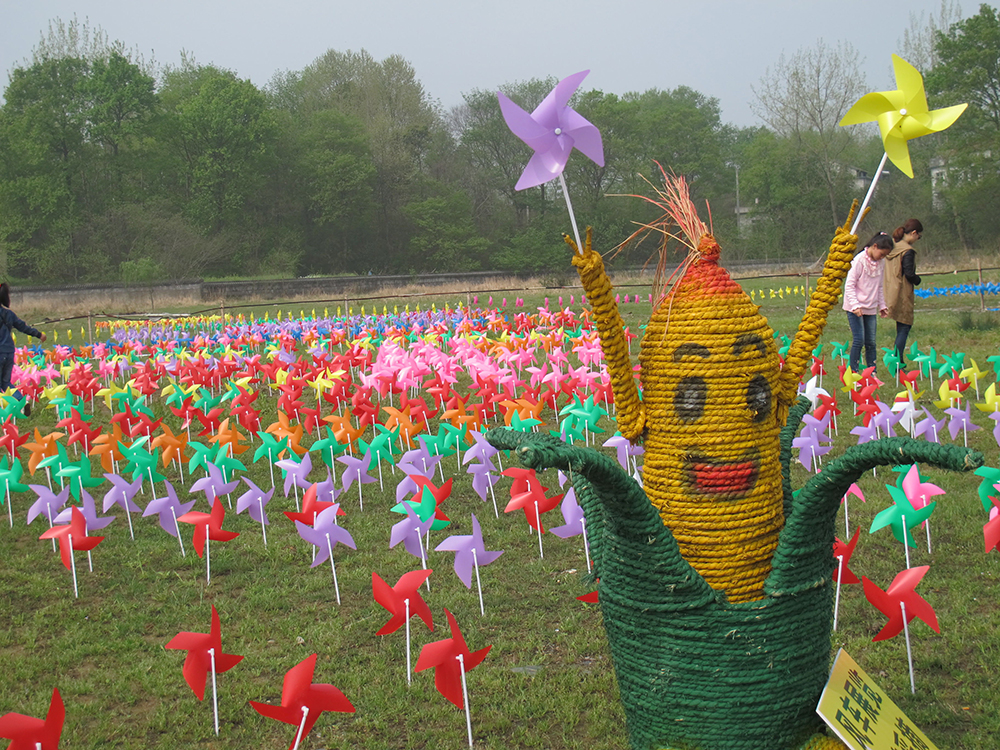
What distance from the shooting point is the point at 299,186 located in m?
41.5

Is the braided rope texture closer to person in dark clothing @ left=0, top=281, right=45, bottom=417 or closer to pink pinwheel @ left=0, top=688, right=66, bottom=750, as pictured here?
pink pinwheel @ left=0, top=688, right=66, bottom=750

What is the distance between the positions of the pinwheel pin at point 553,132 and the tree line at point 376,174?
2976cm

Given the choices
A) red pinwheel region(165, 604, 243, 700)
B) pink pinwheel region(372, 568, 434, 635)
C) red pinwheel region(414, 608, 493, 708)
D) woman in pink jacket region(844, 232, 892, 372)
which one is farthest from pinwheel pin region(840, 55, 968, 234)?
woman in pink jacket region(844, 232, 892, 372)

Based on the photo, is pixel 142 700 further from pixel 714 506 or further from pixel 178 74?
pixel 178 74

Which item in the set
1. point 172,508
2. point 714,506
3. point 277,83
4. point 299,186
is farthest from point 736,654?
point 277,83

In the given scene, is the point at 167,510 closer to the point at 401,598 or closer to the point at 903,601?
the point at 401,598

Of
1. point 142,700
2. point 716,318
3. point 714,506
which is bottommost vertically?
point 142,700

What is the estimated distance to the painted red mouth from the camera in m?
2.06

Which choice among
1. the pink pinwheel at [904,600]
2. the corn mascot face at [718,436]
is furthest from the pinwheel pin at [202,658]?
the pink pinwheel at [904,600]

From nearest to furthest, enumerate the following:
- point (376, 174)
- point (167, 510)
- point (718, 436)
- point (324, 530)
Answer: point (718, 436) → point (324, 530) → point (167, 510) → point (376, 174)

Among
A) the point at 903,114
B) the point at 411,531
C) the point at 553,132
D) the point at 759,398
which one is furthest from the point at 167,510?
the point at 903,114

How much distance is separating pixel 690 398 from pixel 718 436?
0.11 metres

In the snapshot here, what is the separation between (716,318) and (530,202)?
140 feet

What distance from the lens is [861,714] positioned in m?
1.98
